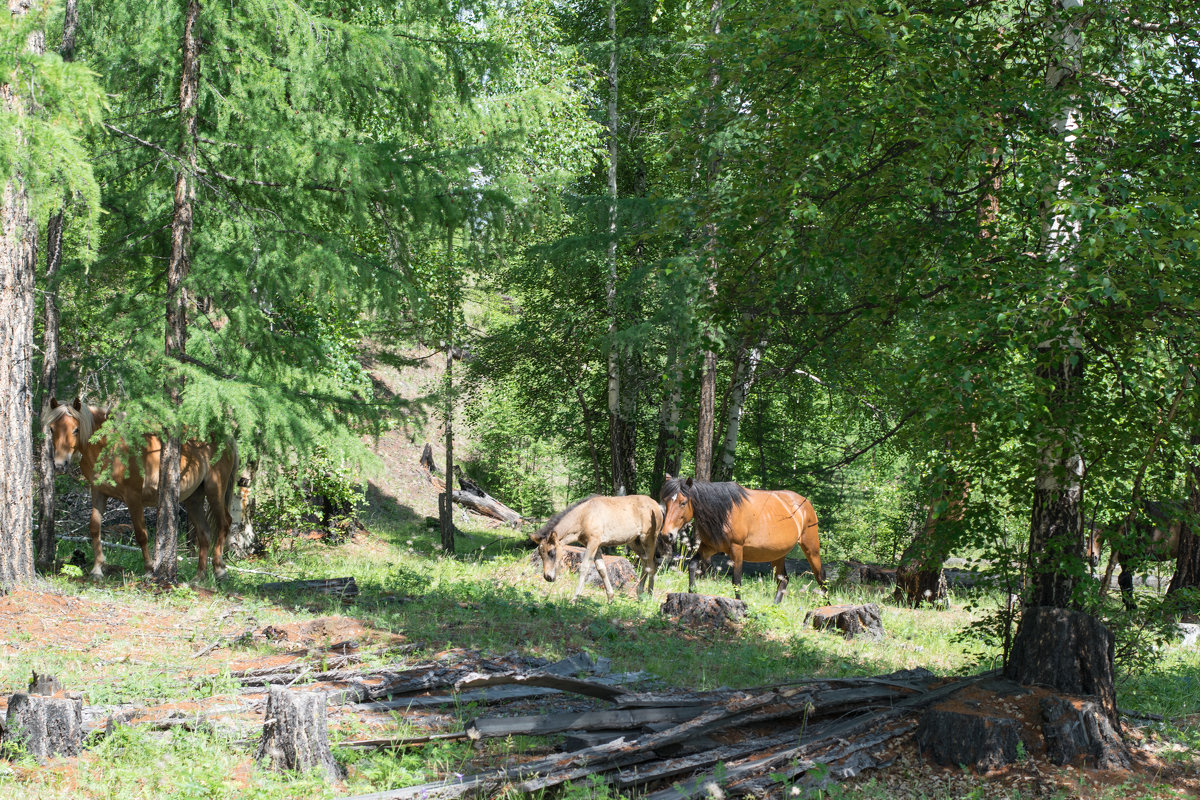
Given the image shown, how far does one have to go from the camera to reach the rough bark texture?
4875 millimetres

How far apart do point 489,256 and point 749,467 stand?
47.6 ft

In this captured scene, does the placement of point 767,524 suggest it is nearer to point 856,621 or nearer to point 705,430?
point 856,621

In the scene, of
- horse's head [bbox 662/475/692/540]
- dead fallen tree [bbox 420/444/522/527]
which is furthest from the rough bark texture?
dead fallen tree [bbox 420/444/522/527]

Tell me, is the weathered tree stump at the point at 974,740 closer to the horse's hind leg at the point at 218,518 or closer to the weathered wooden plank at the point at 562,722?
the weathered wooden plank at the point at 562,722

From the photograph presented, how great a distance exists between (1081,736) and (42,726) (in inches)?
247

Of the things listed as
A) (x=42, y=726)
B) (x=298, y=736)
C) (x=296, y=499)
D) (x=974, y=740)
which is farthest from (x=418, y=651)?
(x=296, y=499)

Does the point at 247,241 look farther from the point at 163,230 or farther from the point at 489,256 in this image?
the point at 489,256

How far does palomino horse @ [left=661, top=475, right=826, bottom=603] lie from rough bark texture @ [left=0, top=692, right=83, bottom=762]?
318 inches

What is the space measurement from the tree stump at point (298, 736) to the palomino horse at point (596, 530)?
290 inches

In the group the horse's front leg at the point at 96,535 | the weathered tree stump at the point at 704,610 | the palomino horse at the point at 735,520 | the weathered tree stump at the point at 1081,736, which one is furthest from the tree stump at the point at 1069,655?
the horse's front leg at the point at 96,535

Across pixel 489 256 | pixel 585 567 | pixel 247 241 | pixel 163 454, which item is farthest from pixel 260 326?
pixel 585 567

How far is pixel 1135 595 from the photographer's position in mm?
6875

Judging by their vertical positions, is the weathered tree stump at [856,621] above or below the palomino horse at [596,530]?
below

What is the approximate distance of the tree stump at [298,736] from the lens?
4980 millimetres
